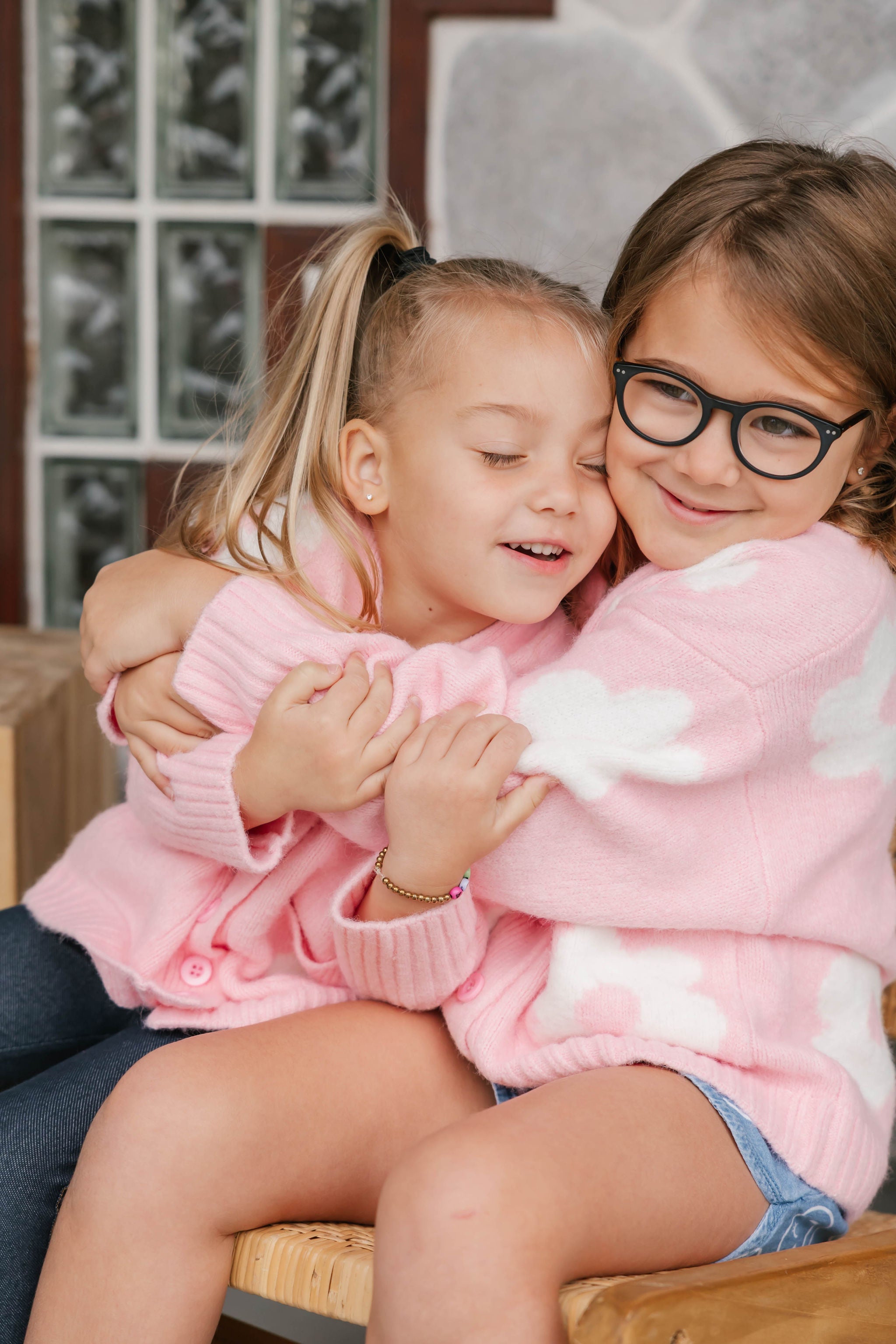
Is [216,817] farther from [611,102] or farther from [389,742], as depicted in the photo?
[611,102]

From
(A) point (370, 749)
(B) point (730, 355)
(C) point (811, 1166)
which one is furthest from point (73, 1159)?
(B) point (730, 355)

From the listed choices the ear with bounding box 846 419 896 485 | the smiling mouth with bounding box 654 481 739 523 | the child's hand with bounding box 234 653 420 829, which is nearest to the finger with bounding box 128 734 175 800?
the child's hand with bounding box 234 653 420 829

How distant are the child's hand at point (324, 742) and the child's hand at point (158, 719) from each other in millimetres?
112

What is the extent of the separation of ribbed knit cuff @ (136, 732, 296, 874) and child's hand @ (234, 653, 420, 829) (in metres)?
0.03

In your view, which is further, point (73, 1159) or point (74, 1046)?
point (74, 1046)

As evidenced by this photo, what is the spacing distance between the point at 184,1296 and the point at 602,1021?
36cm

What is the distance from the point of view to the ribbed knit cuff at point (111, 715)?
1.18 meters

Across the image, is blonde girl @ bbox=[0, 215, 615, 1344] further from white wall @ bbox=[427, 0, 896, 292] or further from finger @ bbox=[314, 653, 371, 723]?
white wall @ bbox=[427, 0, 896, 292]

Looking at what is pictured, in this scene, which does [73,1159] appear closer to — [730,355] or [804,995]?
[804,995]

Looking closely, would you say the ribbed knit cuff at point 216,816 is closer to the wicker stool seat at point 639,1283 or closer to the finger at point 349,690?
the finger at point 349,690

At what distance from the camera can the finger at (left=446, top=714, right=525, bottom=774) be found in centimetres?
93

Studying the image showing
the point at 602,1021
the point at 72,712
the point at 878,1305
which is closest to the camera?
the point at 878,1305

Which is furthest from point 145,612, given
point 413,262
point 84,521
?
point 84,521

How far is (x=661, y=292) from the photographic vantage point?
40.6 inches
